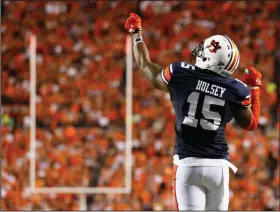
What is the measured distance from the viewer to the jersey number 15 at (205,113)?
8.66 feet

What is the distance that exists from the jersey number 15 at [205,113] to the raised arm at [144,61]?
15 cm

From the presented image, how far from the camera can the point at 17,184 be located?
604cm

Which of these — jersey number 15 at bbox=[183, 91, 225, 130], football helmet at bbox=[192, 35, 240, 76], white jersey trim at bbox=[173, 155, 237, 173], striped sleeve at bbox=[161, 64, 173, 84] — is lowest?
white jersey trim at bbox=[173, 155, 237, 173]

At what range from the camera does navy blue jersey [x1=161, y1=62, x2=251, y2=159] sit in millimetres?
2643

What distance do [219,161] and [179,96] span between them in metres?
0.33

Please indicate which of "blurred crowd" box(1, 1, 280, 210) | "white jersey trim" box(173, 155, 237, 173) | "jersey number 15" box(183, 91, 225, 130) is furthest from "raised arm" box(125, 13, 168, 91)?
"blurred crowd" box(1, 1, 280, 210)

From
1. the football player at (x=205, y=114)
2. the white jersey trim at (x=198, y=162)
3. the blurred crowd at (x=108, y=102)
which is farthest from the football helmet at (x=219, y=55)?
the blurred crowd at (x=108, y=102)

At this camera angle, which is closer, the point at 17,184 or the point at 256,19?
the point at 17,184

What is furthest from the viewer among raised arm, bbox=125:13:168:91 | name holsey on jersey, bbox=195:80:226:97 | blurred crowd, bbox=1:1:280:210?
blurred crowd, bbox=1:1:280:210

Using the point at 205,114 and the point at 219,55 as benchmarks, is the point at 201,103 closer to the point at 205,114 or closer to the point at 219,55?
the point at 205,114

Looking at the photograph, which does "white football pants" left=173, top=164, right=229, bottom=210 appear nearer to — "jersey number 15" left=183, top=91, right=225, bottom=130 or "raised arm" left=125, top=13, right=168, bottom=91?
"jersey number 15" left=183, top=91, right=225, bottom=130

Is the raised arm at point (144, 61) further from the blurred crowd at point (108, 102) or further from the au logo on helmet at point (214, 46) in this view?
the blurred crowd at point (108, 102)

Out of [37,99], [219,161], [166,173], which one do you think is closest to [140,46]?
[219,161]

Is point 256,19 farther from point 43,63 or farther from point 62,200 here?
point 62,200
